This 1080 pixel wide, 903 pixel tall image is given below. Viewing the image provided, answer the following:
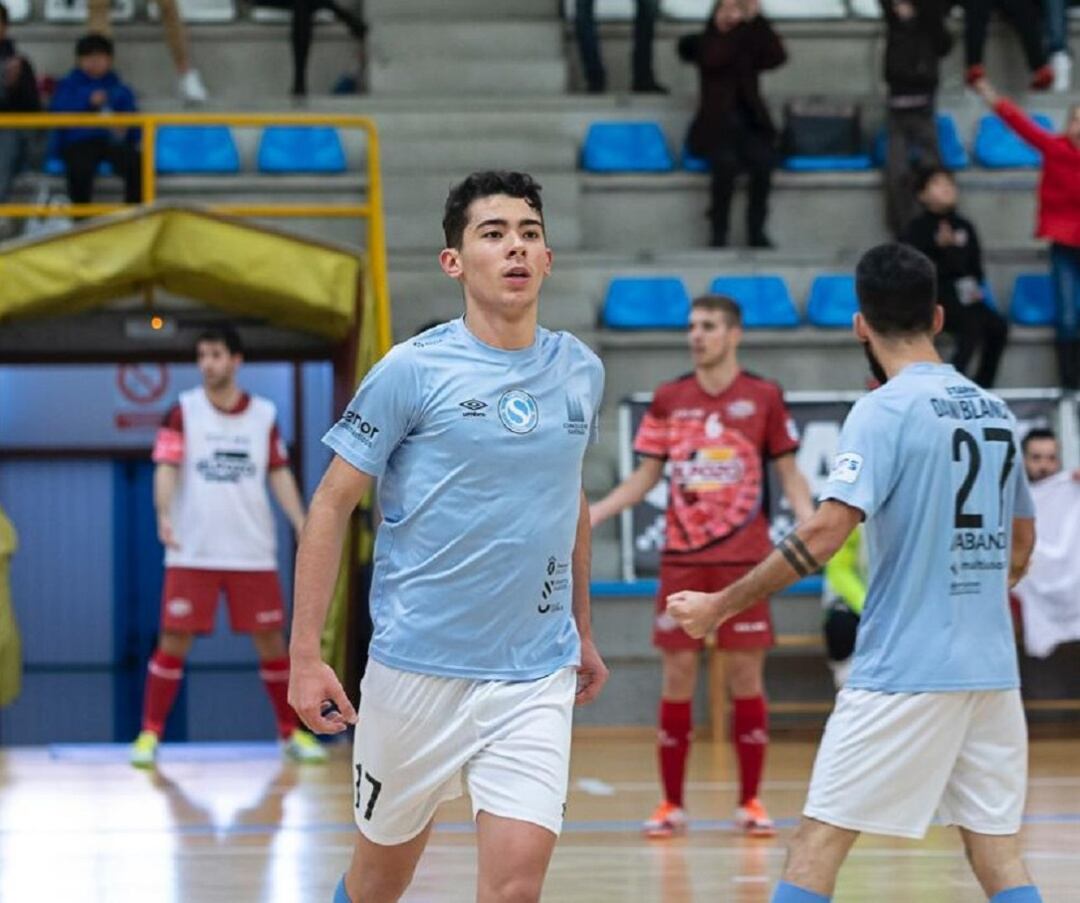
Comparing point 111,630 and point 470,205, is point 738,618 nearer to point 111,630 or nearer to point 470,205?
point 470,205

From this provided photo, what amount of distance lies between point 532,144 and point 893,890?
28.7ft

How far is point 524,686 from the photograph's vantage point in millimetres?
4605

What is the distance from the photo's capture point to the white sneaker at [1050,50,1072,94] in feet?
51.8

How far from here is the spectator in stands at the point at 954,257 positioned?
43.2ft

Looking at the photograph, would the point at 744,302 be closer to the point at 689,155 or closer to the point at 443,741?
the point at 689,155

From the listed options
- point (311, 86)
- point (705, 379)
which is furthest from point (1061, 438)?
point (311, 86)

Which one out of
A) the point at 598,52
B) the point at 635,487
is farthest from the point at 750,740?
the point at 598,52

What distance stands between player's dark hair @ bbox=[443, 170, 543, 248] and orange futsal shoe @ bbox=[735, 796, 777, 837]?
3.95 meters

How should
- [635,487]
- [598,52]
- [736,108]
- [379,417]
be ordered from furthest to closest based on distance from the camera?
[598,52]
[736,108]
[635,487]
[379,417]

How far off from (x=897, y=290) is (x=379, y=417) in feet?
4.03

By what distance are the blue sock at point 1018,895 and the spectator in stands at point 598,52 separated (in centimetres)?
1112

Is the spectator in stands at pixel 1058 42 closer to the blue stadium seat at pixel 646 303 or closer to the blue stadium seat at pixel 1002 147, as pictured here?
the blue stadium seat at pixel 1002 147

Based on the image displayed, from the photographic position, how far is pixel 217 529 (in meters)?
11.2

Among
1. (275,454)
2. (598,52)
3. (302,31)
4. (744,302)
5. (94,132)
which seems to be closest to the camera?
(275,454)
